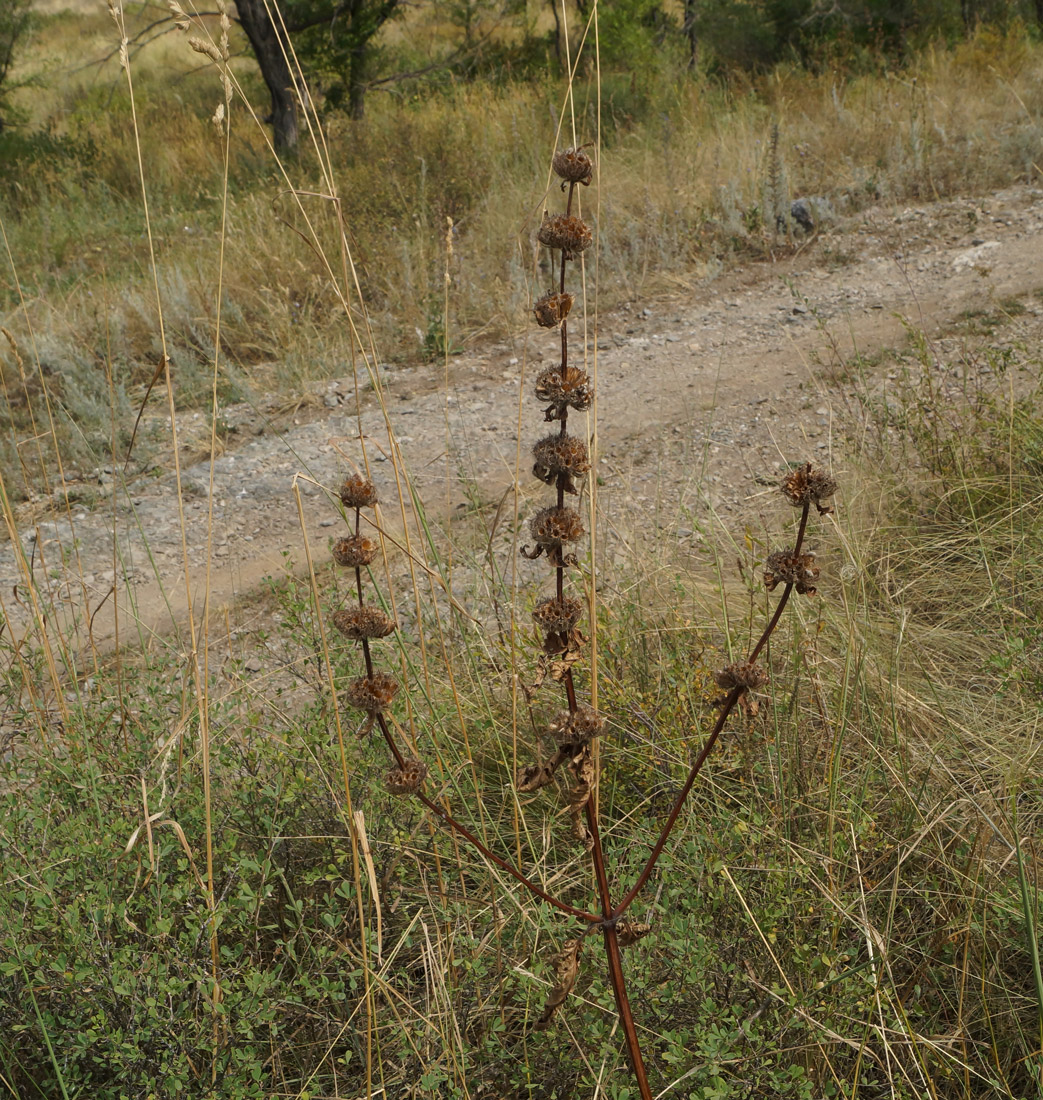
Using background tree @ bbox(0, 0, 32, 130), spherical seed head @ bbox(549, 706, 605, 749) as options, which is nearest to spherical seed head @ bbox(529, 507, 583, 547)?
spherical seed head @ bbox(549, 706, 605, 749)

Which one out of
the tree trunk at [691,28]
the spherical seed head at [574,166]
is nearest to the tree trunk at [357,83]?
the tree trunk at [691,28]

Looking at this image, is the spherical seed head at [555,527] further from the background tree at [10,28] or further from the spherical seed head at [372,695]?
the background tree at [10,28]

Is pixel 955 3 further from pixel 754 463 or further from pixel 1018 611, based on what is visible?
pixel 1018 611

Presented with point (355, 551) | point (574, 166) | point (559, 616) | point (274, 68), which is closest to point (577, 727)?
point (559, 616)

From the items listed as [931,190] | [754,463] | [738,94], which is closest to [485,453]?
[754,463]

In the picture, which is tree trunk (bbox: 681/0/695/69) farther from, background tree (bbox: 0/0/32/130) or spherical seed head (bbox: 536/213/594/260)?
spherical seed head (bbox: 536/213/594/260)

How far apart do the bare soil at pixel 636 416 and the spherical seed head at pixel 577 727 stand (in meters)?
2.48

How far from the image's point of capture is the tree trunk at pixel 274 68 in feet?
33.8

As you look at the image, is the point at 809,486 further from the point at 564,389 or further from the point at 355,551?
the point at 355,551

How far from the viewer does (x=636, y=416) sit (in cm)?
525

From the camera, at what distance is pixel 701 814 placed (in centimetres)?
216

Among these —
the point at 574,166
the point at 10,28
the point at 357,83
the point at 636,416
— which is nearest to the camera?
the point at 574,166

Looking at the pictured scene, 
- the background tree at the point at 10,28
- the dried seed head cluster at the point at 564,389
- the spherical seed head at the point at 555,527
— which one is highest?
the background tree at the point at 10,28

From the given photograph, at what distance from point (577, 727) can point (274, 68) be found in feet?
37.3
